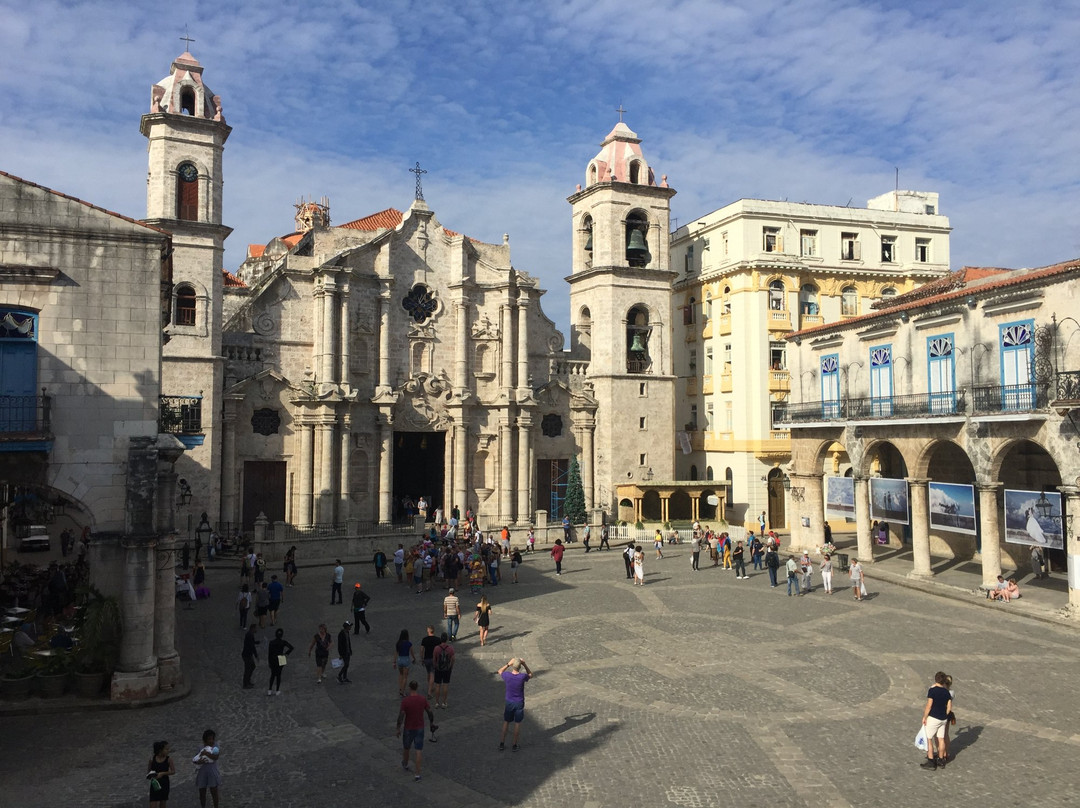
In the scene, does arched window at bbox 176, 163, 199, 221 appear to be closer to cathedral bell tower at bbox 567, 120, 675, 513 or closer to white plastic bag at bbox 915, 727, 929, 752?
cathedral bell tower at bbox 567, 120, 675, 513

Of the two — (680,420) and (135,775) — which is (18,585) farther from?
(680,420)

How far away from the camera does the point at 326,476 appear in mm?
37750

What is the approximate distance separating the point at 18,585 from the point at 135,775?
1322 centimetres

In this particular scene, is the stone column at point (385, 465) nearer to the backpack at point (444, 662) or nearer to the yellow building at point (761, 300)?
the yellow building at point (761, 300)

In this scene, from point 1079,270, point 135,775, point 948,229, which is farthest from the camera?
point 948,229

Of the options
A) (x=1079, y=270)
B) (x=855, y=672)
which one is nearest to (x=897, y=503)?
Result: (x=1079, y=270)

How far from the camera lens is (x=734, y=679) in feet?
57.2

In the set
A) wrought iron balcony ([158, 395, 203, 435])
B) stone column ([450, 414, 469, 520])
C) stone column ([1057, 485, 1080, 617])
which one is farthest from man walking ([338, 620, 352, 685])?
stone column ([450, 414, 469, 520])

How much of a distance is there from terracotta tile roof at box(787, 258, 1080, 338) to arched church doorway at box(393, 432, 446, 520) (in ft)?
60.2

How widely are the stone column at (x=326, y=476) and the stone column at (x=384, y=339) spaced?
11.5ft

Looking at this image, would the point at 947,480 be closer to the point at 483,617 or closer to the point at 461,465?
the point at 461,465

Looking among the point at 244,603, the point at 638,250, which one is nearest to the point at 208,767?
the point at 244,603

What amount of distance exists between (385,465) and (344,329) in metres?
6.65

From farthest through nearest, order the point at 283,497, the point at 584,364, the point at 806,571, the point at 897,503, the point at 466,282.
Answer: the point at 584,364 → the point at 466,282 → the point at 283,497 → the point at 897,503 → the point at 806,571
